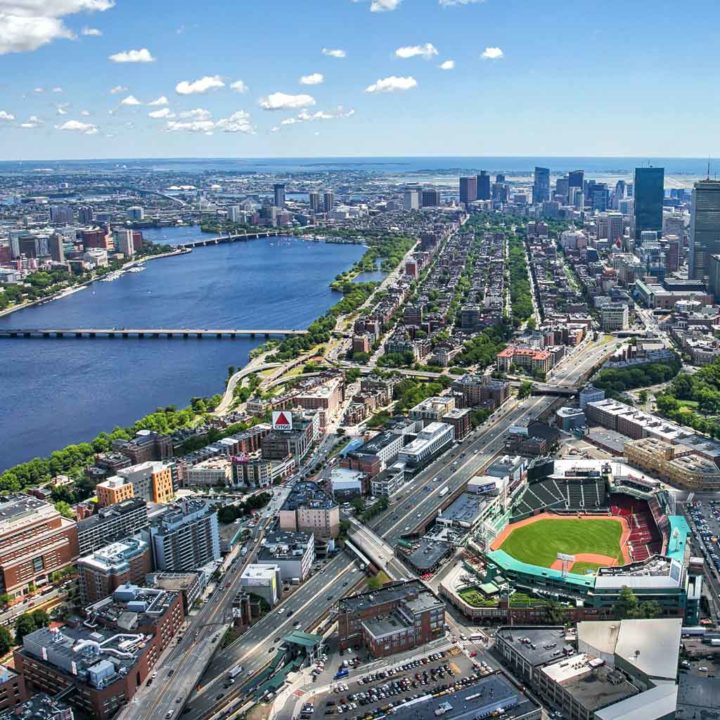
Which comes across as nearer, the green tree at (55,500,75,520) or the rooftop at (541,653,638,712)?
the rooftop at (541,653,638,712)

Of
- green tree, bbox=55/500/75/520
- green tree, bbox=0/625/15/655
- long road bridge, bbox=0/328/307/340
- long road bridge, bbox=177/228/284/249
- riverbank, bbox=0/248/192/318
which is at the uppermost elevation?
long road bridge, bbox=177/228/284/249

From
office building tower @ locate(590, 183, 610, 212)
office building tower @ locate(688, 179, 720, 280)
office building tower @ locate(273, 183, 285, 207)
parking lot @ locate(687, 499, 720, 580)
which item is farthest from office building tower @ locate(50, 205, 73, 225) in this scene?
parking lot @ locate(687, 499, 720, 580)

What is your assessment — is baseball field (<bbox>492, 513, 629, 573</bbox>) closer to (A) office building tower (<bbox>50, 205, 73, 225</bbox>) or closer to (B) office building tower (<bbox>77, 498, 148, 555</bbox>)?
(B) office building tower (<bbox>77, 498, 148, 555</bbox>)

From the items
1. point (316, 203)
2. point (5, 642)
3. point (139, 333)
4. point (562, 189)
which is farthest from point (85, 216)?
point (5, 642)

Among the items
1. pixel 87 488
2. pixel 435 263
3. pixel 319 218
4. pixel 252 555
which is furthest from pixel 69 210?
pixel 252 555

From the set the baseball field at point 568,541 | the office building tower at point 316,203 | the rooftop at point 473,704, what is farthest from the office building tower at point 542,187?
the rooftop at point 473,704

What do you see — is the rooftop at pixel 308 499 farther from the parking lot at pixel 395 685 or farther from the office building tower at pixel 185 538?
the parking lot at pixel 395 685

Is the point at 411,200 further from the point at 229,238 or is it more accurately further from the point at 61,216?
the point at 61,216
